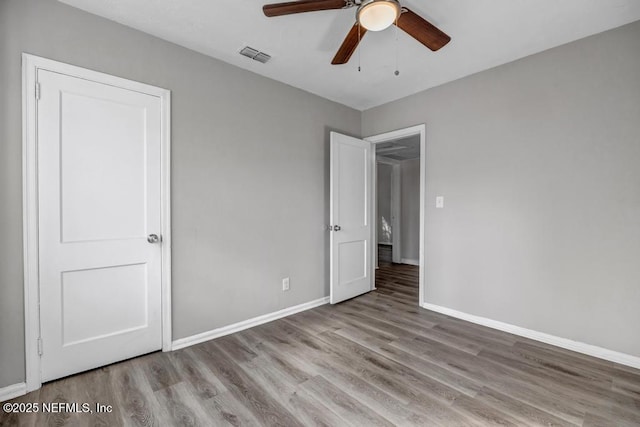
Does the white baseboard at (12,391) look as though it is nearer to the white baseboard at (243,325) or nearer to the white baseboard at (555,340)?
the white baseboard at (243,325)

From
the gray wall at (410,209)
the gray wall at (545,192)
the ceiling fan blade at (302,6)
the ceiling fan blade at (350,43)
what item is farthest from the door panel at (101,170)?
the gray wall at (410,209)

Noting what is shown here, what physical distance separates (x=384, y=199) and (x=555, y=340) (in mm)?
5061

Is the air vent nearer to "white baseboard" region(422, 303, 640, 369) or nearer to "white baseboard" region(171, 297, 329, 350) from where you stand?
"white baseboard" region(171, 297, 329, 350)

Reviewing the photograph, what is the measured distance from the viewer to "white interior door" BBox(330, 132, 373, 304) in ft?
11.6

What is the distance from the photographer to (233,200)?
9.12 feet

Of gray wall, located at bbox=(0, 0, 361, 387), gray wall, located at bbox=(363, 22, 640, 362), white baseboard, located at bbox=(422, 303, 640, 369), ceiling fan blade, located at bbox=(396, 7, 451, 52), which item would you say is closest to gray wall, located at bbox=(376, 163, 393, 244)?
gray wall, located at bbox=(0, 0, 361, 387)

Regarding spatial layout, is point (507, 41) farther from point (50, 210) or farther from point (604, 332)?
point (50, 210)

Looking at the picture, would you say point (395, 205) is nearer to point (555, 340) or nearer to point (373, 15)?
point (555, 340)

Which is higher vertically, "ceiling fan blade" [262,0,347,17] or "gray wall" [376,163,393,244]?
"ceiling fan blade" [262,0,347,17]

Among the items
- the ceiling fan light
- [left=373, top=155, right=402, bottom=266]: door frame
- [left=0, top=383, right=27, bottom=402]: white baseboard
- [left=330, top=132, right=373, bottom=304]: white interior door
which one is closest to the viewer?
the ceiling fan light

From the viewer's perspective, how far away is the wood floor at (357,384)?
165cm

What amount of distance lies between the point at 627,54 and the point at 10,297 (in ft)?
15.3

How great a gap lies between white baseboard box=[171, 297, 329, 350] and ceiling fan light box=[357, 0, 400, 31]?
2691mm

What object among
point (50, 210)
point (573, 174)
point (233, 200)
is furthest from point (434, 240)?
point (50, 210)
